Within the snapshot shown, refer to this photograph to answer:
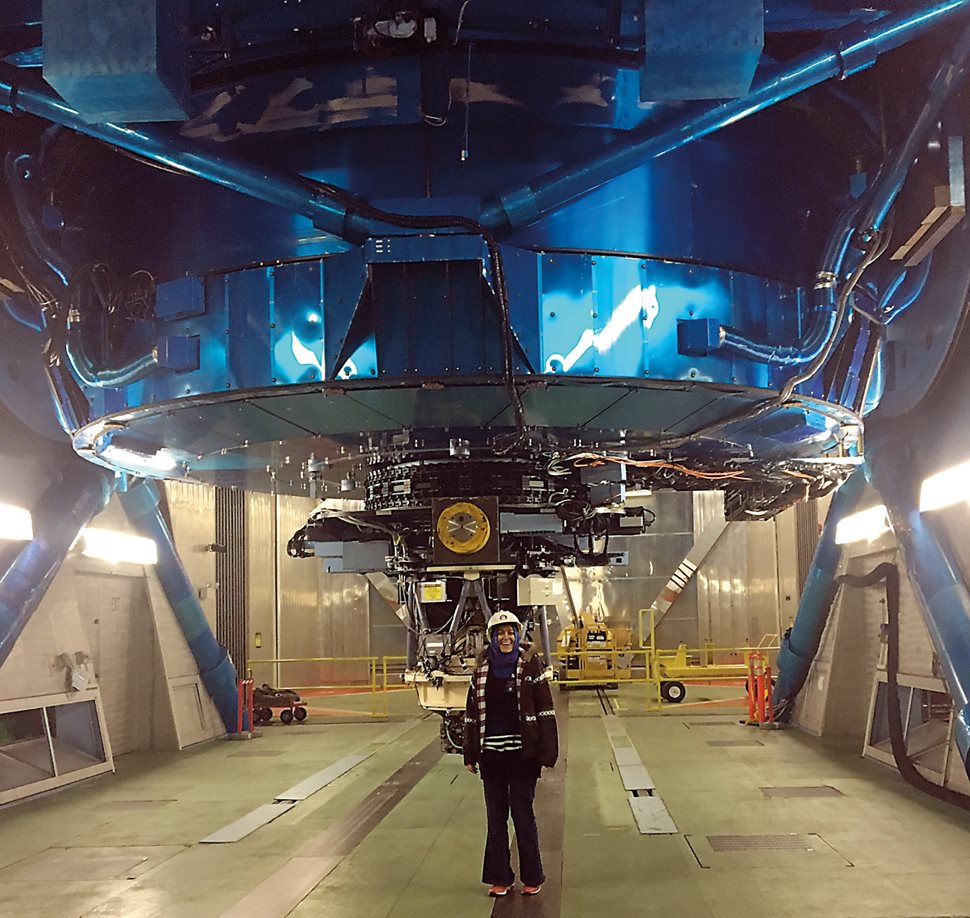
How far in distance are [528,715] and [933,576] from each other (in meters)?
5.16

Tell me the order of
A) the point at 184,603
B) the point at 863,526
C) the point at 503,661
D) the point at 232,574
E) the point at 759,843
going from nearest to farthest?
the point at 503,661 → the point at 759,843 → the point at 863,526 → the point at 184,603 → the point at 232,574

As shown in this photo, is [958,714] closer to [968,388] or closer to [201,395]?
[968,388]

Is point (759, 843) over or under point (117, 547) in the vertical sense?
under

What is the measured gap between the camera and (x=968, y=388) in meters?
10.1

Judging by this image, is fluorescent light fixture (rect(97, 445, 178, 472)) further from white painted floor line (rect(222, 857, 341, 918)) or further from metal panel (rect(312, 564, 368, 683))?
metal panel (rect(312, 564, 368, 683))

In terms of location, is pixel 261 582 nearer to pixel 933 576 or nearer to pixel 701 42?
pixel 933 576

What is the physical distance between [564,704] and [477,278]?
44.9 ft

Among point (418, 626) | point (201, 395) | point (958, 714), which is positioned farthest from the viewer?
point (418, 626)

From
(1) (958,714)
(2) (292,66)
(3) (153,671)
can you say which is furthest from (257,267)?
(3) (153,671)

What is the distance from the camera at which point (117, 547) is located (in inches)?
522

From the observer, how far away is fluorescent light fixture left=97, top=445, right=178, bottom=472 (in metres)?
8.55

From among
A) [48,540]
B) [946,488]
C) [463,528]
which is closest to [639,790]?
[463,528]

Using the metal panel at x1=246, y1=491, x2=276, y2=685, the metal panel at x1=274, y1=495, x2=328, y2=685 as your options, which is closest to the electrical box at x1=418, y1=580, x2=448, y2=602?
the metal panel at x1=246, y1=491, x2=276, y2=685

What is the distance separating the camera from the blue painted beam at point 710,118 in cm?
622
